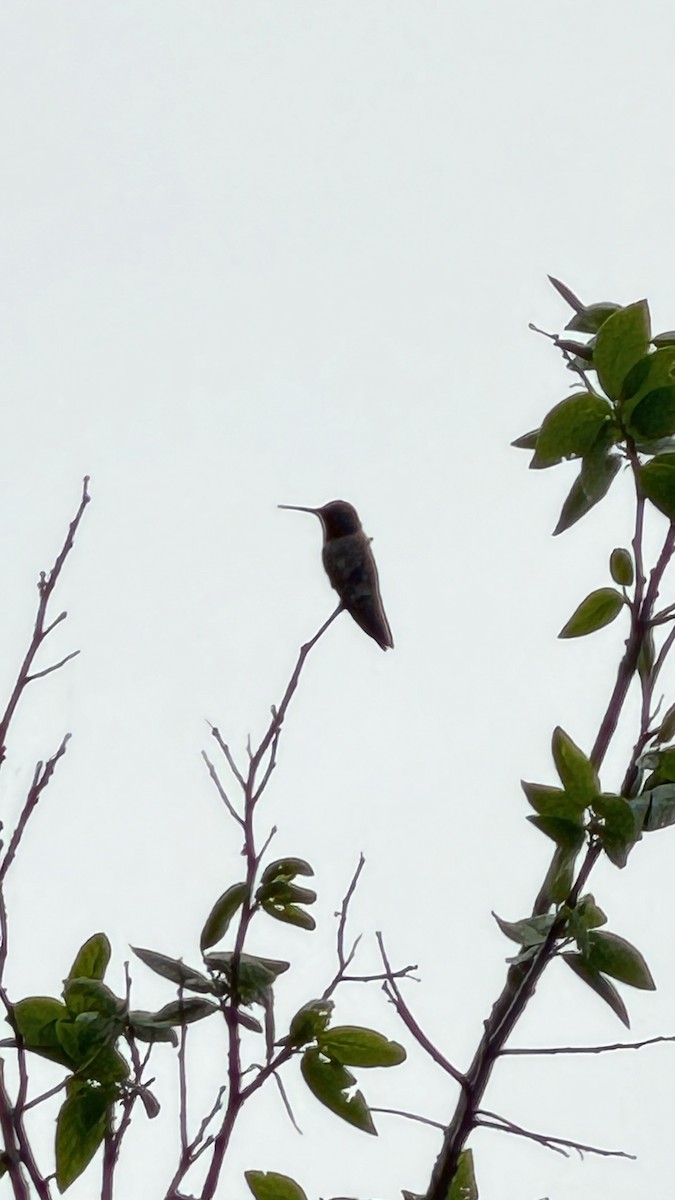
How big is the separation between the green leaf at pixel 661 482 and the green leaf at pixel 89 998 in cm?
101

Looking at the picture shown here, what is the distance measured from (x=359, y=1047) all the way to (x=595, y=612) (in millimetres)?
700

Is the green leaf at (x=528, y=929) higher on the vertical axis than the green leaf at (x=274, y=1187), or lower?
higher

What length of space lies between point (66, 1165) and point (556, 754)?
34.4 inches

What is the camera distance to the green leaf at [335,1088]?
1.72 meters

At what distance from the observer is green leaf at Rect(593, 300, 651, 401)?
1.72 meters

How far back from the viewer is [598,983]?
1.65m

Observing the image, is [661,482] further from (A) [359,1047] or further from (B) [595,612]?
(A) [359,1047]

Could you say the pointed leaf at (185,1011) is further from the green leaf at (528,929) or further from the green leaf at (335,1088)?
the green leaf at (528,929)

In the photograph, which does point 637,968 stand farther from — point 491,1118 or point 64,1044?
point 64,1044

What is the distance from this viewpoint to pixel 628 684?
1657mm

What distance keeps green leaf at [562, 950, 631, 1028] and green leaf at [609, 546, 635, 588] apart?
0.56m

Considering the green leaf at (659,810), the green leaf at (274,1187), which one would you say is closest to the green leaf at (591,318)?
the green leaf at (659,810)

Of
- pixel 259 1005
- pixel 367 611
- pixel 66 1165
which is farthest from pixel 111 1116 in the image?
pixel 367 611

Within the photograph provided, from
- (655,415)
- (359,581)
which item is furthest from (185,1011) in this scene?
(655,415)
